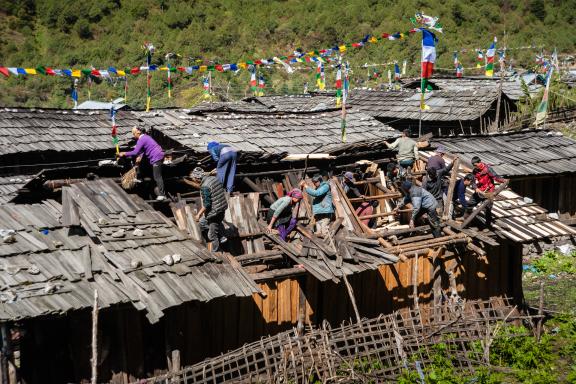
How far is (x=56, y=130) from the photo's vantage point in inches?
830

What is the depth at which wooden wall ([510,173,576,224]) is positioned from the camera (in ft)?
70.0

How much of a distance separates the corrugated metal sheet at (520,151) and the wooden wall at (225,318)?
4.62m

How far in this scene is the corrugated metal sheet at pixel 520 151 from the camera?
19953 mm

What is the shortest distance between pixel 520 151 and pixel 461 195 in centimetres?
741

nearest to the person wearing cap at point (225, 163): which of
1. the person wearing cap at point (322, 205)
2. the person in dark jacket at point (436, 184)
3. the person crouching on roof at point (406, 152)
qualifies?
the person wearing cap at point (322, 205)

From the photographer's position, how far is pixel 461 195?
14.9 meters

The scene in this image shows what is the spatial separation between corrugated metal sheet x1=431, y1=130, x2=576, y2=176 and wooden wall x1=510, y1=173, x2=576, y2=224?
0.59 metres

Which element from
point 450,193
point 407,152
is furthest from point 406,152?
point 450,193

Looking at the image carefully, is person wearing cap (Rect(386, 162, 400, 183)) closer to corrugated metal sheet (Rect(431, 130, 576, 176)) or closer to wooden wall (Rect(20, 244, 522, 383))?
wooden wall (Rect(20, 244, 522, 383))

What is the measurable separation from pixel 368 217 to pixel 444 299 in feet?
8.41

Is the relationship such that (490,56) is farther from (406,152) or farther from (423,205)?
(423,205)

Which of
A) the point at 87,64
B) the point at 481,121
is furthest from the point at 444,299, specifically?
the point at 87,64

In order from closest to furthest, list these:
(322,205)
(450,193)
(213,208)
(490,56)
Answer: (213,208) → (322,205) → (450,193) → (490,56)

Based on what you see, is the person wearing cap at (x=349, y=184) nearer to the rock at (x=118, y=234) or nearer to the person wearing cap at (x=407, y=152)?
the person wearing cap at (x=407, y=152)
